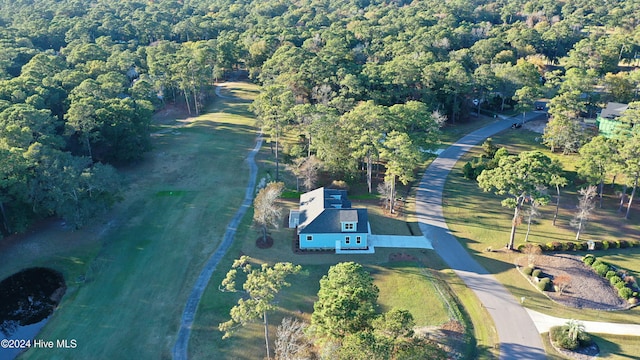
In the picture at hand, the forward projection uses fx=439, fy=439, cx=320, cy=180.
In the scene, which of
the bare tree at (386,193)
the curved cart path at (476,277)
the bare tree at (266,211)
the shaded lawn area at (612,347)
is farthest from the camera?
the bare tree at (386,193)

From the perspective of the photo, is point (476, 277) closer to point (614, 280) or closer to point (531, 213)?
point (531, 213)

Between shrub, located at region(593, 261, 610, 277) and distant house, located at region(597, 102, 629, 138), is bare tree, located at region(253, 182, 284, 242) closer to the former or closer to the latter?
shrub, located at region(593, 261, 610, 277)

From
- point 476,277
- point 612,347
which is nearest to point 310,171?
point 476,277

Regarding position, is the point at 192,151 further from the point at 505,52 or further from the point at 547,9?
the point at 547,9

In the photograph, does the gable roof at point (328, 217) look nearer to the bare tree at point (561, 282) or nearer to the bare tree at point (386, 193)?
the bare tree at point (386, 193)

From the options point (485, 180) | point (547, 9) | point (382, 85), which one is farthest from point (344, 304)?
point (547, 9)

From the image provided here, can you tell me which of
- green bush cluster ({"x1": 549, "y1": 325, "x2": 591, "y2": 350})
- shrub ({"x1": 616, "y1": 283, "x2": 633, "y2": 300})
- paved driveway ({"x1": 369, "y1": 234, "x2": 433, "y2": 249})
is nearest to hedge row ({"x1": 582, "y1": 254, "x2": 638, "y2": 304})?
shrub ({"x1": 616, "y1": 283, "x2": 633, "y2": 300})

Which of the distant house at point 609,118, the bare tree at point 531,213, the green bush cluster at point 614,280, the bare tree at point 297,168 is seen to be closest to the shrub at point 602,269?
the green bush cluster at point 614,280
